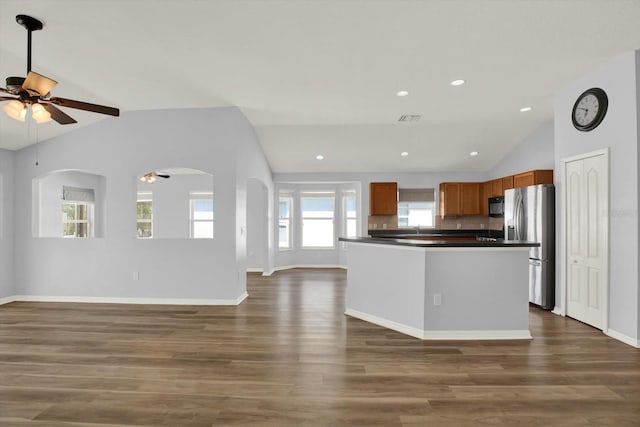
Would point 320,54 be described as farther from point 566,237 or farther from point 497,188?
point 497,188

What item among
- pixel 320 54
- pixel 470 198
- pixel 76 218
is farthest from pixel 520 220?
pixel 76 218

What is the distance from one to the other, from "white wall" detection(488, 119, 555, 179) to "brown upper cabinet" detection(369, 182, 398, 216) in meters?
2.38

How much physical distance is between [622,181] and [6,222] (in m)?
A: 8.29

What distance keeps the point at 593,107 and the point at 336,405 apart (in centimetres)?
437

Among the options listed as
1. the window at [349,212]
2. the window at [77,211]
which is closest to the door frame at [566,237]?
the window at [349,212]

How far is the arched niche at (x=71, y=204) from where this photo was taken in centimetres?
757

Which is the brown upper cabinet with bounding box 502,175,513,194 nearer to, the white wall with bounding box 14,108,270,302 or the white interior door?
the white interior door

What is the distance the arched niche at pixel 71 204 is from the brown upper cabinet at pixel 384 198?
20.8 ft

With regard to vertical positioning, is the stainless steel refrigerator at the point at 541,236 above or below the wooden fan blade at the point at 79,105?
below

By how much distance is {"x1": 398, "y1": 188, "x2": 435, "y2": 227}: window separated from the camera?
27.5 feet

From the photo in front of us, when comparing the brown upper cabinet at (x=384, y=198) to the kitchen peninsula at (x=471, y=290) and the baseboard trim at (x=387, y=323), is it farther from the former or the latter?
the kitchen peninsula at (x=471, y=290)

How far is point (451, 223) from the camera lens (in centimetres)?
818

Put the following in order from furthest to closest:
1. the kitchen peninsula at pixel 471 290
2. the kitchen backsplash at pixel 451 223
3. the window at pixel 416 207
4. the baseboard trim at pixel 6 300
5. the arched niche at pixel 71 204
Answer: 1. the window at pixel 416 207
2. the kitchen backsplash at pixel 451 223
3. the arched niche at pixel 71 204
4. the baseboard trim at pixel 6 300
5. the kitchen peninsula at pixel 471 290

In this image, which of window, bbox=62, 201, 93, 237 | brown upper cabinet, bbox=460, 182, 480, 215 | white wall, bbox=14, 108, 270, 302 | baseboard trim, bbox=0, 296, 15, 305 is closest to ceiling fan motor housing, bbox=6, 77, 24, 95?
white wall, bbox=14, 108, 270, 302
